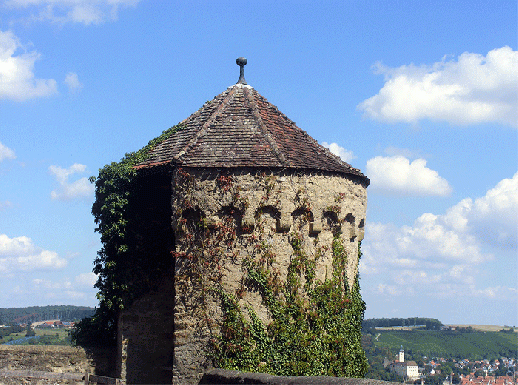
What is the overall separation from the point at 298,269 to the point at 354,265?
97.0 inches

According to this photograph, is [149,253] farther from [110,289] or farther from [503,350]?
[503,350]

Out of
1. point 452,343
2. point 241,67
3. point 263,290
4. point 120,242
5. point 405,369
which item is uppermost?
point 241,67

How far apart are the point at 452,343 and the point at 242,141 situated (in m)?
109

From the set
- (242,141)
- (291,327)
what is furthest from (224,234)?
(291,327)

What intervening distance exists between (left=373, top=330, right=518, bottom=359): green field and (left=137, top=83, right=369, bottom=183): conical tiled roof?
303 feet

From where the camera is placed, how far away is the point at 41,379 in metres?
16.5

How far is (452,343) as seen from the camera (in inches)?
4547

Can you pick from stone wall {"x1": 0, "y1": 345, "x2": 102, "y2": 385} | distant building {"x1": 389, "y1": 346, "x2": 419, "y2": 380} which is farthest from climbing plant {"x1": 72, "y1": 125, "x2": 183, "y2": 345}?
distant building {"x1": 389, "y1": 346, "x2": 419, "y2": 380}

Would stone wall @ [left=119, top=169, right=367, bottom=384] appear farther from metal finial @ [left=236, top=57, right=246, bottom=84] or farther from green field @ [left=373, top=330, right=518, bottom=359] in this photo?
green field @ [left=373, top=330, right=518, bottom=359]

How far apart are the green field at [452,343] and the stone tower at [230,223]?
92545 mm

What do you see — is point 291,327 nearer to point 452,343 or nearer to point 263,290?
point 263,290

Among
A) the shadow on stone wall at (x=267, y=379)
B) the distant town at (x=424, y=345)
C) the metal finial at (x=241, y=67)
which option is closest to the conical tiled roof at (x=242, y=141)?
the metal finial at (x=241, y=67)

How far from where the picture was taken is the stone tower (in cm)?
1487

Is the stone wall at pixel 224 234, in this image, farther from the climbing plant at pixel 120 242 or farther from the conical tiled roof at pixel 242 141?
the climbing plant at pixel 120 242
